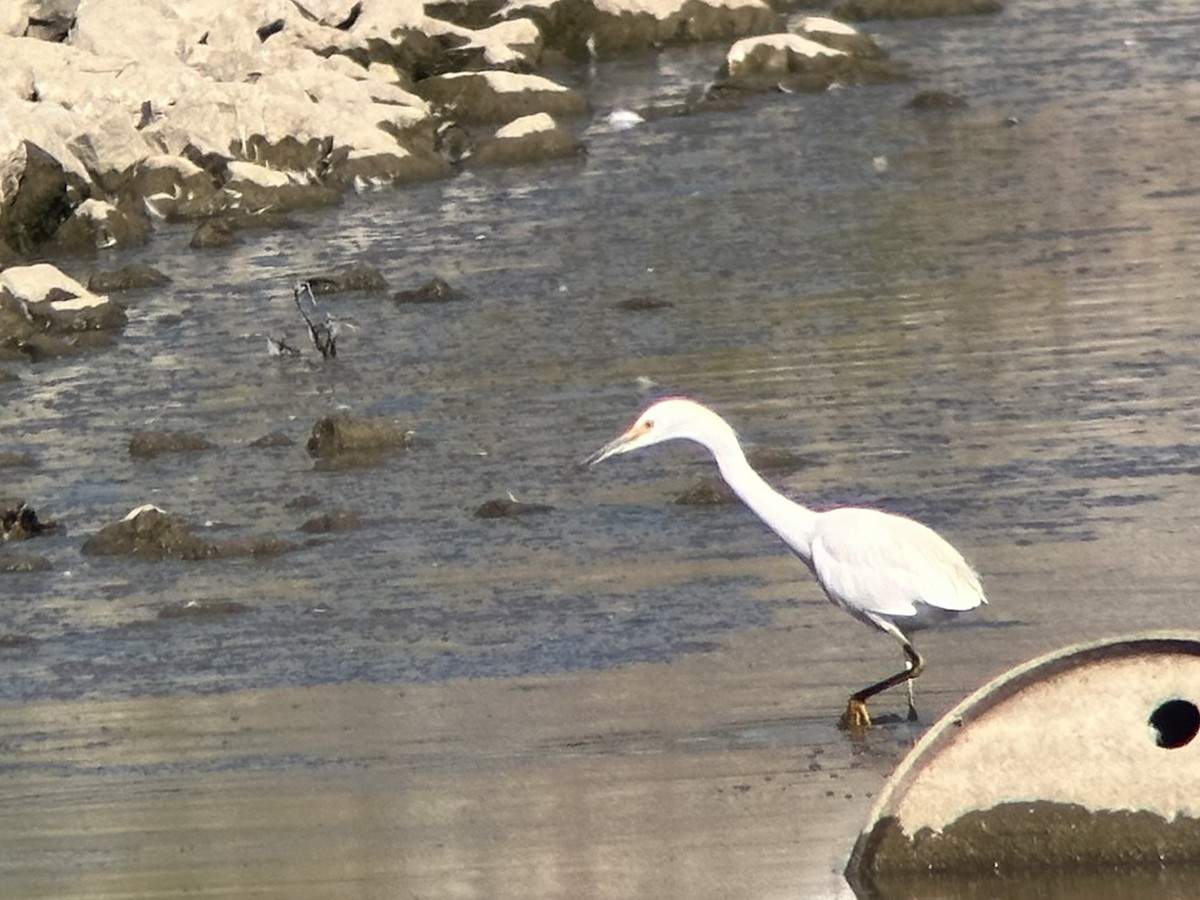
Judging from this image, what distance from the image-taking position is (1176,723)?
24.1ft

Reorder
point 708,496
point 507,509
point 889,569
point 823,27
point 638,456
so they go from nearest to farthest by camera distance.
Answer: point 889,569
point 708,496
point 507,509
point 638,456
point 823,27

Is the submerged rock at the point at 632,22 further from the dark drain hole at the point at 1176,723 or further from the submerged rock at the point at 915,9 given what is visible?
the dark drain hole at the point at 1176,723

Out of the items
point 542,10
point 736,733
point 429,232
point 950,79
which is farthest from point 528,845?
point 542,10

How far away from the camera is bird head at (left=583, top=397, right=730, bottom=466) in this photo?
8.91 m

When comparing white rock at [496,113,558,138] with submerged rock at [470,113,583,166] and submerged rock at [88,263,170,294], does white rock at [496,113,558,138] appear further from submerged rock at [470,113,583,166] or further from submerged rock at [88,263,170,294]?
submerged rock at [88,263,170,294]

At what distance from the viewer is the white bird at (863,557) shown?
346 inches

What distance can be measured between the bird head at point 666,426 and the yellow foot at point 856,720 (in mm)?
1020

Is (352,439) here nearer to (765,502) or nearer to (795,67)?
(765,502)

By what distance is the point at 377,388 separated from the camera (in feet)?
52.6

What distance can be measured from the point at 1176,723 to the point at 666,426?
2232 mm

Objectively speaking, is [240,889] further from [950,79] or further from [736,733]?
[950,79]

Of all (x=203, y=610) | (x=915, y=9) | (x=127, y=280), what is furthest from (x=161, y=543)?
(x=915, y=9)

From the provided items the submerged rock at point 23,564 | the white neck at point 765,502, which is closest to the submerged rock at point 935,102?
the submerged rock at point 23,564

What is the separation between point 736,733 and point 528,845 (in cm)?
115
